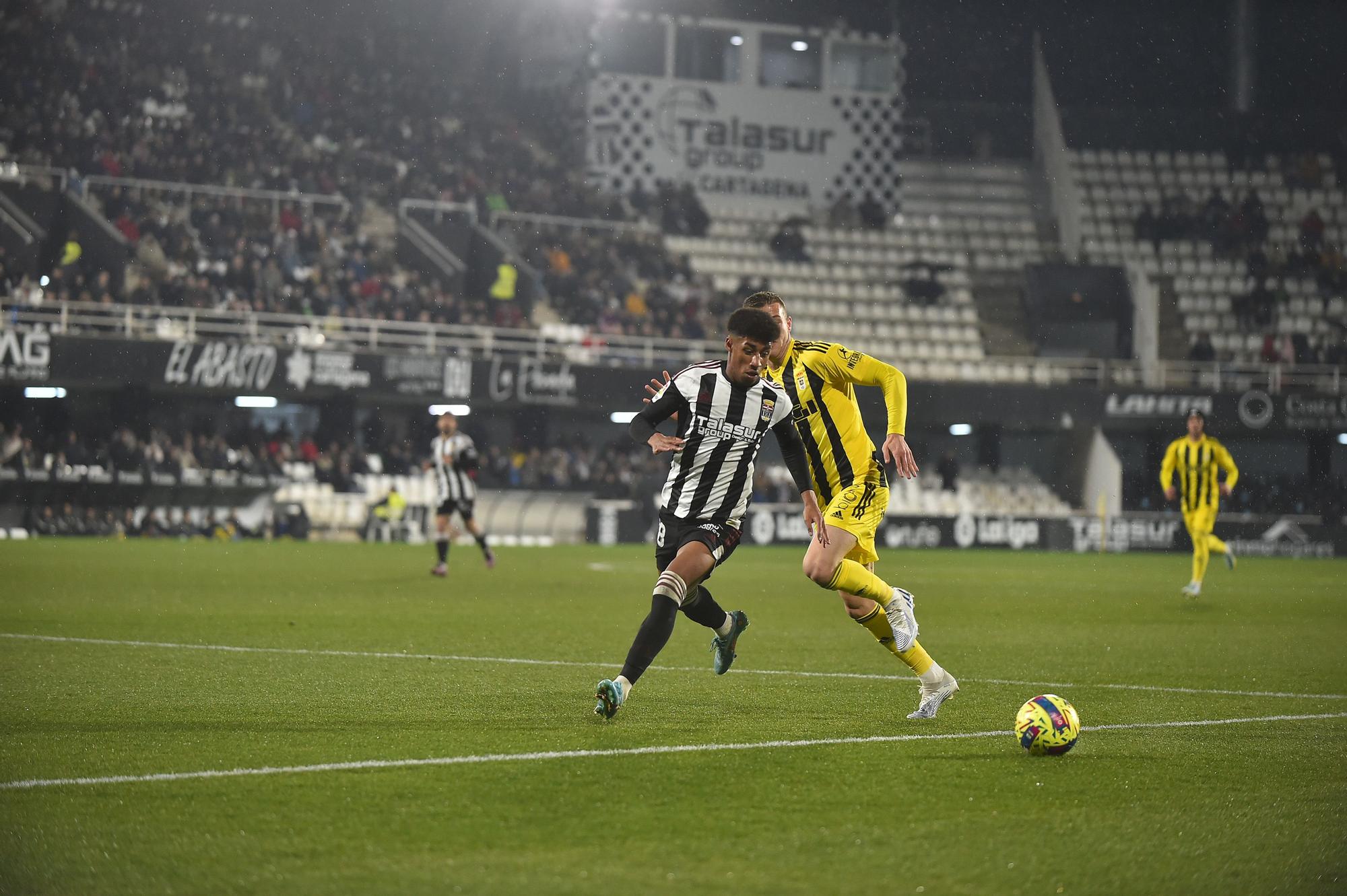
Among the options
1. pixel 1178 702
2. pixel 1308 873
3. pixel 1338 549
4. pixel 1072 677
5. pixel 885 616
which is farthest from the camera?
pixel 1338 549

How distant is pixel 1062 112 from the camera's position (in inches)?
1779

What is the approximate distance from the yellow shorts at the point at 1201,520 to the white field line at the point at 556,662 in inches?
387

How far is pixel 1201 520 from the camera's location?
60.6ft

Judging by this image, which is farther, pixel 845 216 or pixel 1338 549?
pixel 845 216

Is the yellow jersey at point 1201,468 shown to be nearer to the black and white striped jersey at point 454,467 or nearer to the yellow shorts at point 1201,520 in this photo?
the yellow shorts at point 1201,520

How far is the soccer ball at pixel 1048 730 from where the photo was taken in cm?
628

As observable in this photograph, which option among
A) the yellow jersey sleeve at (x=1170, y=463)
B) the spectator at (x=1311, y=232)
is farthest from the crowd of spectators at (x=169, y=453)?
the spectator at (x=1311, y=232)

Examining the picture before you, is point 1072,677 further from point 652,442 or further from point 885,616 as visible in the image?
point 652,442

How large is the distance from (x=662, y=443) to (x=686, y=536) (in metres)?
0.73

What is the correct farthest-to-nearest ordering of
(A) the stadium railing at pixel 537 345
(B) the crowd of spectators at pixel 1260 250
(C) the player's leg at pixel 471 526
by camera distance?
(B) the crowd of spectators at pixel 1260 250, (A) the stadium railing at pixel 537 345, (C) the player's leg at pixel 471 526

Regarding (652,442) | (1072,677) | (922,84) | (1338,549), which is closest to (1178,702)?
(1072,677)

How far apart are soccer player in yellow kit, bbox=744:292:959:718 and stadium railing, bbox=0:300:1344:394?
23.8m

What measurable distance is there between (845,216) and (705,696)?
1459 inches

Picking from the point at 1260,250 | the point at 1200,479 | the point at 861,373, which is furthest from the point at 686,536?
the point at 1260,250
